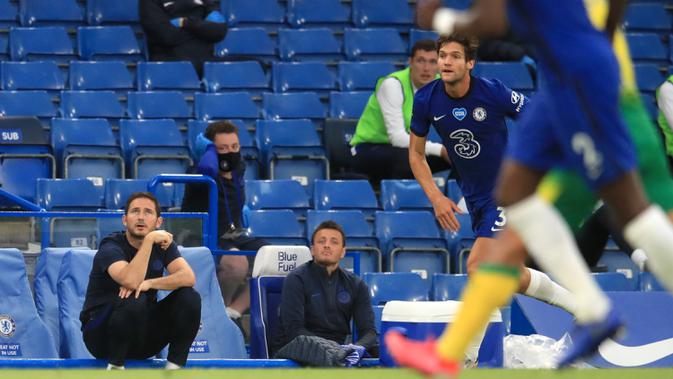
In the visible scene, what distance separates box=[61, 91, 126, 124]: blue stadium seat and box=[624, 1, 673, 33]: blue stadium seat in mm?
5833

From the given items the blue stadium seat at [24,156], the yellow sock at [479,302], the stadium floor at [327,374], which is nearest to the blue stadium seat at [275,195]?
the blue stadium seat at [24,156]

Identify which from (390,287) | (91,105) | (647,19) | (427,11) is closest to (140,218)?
(390,287)

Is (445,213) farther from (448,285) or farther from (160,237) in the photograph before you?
(448,285)

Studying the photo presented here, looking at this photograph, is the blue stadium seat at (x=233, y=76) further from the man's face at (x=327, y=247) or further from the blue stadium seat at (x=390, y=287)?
the man's face at (x=327, y=247)

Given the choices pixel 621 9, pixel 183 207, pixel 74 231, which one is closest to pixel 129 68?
pixel 183 207

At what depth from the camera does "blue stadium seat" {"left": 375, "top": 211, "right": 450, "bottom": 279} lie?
A: 1078cm

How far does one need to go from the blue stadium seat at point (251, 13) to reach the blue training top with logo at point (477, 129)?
6483mm

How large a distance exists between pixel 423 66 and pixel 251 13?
11.0 feet

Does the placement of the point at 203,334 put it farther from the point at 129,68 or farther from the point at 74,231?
the point at 129,68

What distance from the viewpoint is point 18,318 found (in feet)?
27.2

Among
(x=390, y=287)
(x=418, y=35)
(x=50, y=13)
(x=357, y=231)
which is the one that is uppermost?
(x=50, y=13)

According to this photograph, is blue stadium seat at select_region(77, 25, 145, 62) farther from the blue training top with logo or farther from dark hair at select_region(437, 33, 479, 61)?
dark hair at select_region(437, 33, 479, 61)

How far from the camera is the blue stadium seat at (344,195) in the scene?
36.4 feet

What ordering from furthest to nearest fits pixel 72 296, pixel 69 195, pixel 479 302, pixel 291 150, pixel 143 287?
pixel 291 150
pixel 69 195
pixel 72 296
pixel 143 287
pixel 479 302
